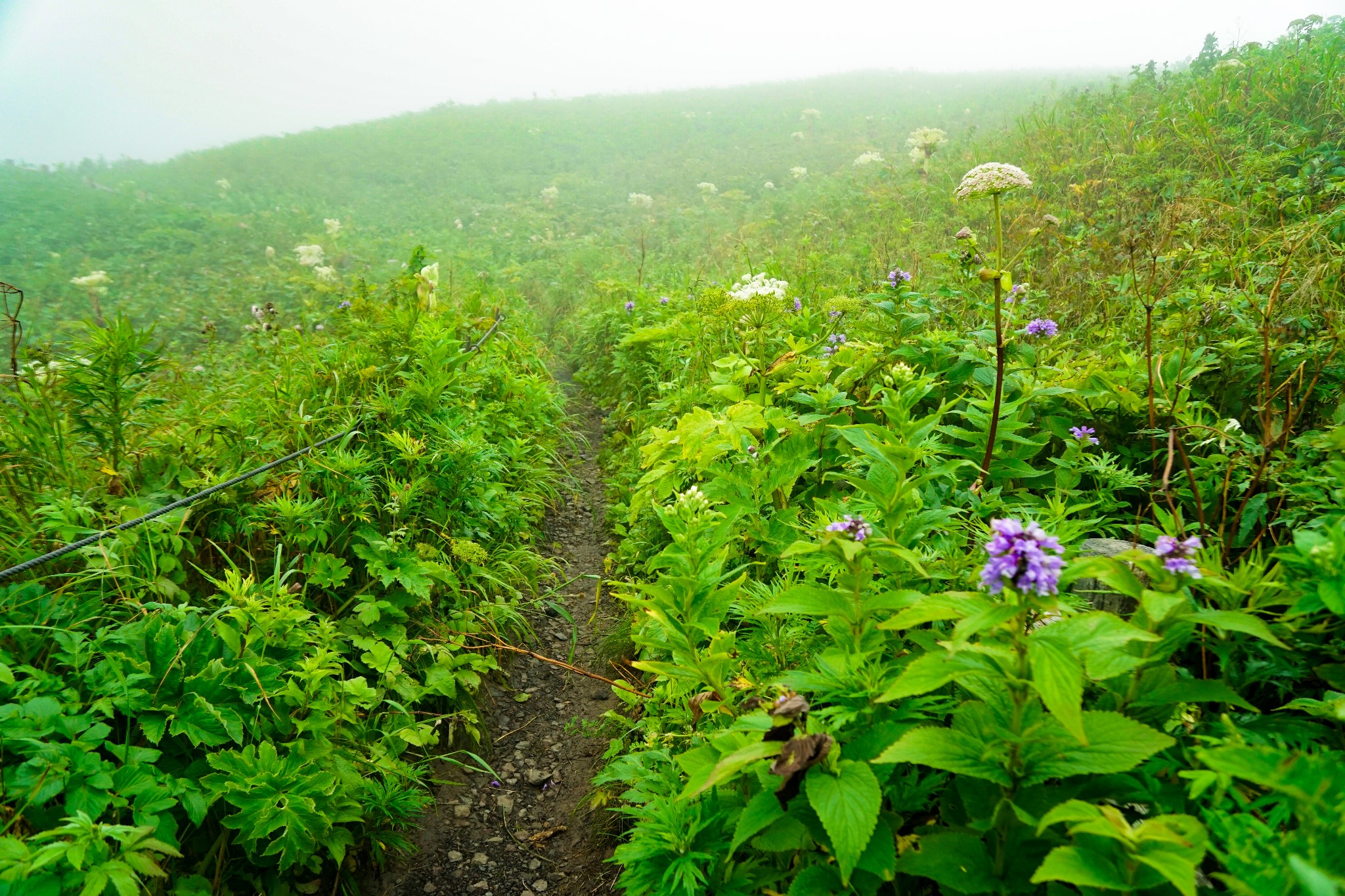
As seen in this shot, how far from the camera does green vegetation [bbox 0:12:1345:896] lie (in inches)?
49.9

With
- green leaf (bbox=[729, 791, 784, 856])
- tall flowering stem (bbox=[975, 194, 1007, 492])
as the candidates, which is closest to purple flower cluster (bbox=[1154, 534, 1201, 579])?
green leaf (bbox=[729, 791, 784, 856])

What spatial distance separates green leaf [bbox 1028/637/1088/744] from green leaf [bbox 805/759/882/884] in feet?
1.26

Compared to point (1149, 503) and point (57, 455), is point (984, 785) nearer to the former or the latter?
point (1149, 503)

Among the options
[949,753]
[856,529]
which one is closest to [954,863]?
[949,753]

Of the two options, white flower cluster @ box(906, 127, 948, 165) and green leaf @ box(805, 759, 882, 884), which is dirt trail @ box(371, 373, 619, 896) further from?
white flower cluster @ box(906, 127, 948, 165)

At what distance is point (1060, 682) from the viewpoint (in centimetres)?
110

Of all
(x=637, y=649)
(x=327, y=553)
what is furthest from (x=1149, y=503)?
(x=327, y=553)

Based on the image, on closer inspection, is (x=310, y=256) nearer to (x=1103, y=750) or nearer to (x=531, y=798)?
(x=531, y=798)

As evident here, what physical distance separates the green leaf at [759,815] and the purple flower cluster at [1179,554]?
95cm

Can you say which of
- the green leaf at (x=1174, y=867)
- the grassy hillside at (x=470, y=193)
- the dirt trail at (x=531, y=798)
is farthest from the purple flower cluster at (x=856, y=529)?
the grassy hillside at (x=470, y=193)

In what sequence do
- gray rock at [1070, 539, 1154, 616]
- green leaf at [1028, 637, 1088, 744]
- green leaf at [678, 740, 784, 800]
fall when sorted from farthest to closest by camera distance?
gray rock at [1070, 539, 1154, 616] < green leaf at [678, 740, 784, 800] < green leaf at [1028, 637, 1088, 744]

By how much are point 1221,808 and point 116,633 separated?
118 inches

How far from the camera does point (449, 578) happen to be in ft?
11.0

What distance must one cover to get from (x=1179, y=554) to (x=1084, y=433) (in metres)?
1.60
